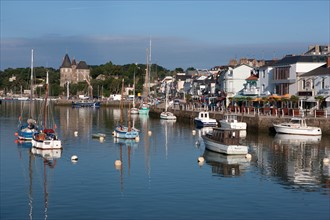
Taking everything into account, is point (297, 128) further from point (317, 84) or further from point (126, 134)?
point (126, 134)

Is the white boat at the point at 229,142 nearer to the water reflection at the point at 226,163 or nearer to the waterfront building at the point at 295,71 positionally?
the water reflection at the point at 226,163

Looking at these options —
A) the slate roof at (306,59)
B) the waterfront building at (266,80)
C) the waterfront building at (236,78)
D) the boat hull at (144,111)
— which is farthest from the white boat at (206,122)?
the boat hull at (144,111)

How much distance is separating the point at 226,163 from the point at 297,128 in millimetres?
24826

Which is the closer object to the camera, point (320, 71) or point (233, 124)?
point (233, 124)

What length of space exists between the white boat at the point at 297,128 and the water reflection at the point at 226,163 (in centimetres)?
1927

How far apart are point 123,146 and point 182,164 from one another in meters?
13.9

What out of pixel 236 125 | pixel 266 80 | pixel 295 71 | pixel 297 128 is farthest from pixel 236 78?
pixel 297 128

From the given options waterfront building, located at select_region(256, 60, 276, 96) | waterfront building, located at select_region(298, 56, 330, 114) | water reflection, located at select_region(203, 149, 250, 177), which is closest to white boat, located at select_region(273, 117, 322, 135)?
waterfront building, located at select_region(298, 56, 330, 114)

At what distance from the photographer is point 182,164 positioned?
51812 millimetres

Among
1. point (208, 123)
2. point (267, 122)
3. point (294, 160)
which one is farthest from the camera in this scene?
point (208, 123)

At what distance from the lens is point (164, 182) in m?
42.9

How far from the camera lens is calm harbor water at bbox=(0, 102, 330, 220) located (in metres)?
34.1

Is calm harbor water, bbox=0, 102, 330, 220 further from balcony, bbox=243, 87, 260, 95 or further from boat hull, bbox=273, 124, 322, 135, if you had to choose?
balcony, bbox=243, 87, 260, 95

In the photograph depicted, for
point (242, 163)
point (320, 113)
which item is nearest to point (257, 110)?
point (320, 113)
